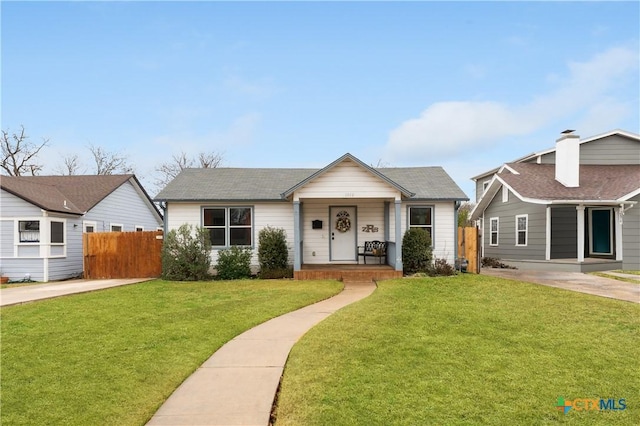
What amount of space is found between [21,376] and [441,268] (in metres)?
12.6

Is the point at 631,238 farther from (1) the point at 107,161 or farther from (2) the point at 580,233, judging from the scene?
(1) the point at 107,161

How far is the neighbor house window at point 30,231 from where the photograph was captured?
1644 cm

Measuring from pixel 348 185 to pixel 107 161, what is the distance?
37.4m

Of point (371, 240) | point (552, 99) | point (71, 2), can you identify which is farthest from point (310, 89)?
point (552, 99)

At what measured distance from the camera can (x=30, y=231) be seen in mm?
16469

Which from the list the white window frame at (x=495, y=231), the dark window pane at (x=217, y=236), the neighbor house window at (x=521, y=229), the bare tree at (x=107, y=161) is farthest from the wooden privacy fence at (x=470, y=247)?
the bare tree at (x=107, y=161)

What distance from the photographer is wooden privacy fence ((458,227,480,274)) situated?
15836 mm

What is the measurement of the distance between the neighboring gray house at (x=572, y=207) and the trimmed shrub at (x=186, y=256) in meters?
13.1

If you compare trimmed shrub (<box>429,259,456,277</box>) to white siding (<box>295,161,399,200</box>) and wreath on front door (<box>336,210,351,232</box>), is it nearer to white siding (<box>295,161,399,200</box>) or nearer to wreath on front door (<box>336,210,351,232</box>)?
white siding (<box>295,161,399,200</box>)

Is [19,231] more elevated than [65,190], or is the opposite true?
[65,190]

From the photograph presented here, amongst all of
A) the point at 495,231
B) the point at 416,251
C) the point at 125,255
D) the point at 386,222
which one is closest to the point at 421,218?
the point at 386,222

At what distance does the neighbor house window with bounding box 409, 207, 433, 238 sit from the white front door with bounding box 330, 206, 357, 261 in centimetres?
221

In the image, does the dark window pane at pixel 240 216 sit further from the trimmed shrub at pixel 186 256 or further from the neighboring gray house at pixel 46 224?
the neighboring gray house at pixel 46 224

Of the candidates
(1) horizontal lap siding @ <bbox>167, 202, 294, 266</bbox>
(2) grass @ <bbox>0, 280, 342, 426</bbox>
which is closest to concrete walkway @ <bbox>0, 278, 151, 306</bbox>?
(2) grass @ <bbox>0, 280, 342, 426</bbox>
